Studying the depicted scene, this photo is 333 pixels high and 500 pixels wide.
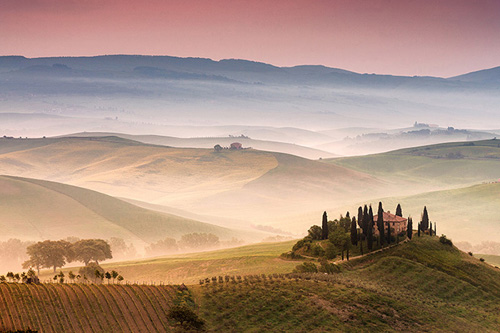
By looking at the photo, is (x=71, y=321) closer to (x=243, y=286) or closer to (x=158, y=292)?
(x=158, y=292)

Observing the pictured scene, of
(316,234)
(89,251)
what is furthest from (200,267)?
(89,251)

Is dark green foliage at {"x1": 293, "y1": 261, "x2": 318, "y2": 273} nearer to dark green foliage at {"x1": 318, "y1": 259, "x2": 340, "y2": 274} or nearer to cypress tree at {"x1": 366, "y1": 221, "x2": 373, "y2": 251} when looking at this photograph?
dark green foliage at {"x1": 318, "y1": 259, "x2": 340, "y2": 274}

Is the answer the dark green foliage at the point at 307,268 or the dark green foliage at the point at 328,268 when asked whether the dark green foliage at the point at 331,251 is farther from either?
the dark green foliage at the point at 307,268

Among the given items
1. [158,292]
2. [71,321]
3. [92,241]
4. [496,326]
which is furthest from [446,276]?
[92,241]

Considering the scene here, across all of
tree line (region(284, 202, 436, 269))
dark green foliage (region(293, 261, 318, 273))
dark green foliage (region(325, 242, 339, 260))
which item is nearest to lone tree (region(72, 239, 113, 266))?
tree line (region(284, 202, 436, 269))

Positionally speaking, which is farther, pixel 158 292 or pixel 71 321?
pixel 158 292

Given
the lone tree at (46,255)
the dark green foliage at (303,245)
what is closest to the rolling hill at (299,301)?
→ the dark green foliage at (303,245)
